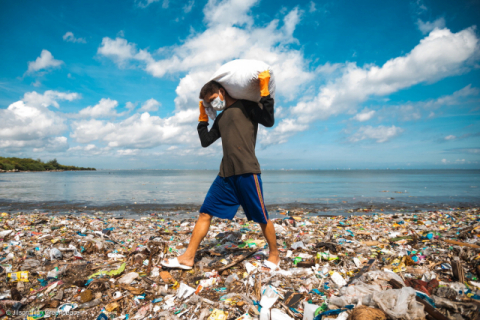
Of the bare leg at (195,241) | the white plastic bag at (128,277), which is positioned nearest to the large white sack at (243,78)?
the bare leg at (195,241)

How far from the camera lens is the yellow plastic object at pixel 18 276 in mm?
2795

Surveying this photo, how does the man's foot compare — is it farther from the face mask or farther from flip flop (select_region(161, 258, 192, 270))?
the face mask

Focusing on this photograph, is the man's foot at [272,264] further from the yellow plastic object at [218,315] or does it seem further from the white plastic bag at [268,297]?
the yellow plastic object at [218,315]

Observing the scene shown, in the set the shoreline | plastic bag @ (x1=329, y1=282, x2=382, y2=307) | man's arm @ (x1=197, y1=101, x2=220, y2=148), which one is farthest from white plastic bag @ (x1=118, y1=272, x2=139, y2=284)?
the shoreline

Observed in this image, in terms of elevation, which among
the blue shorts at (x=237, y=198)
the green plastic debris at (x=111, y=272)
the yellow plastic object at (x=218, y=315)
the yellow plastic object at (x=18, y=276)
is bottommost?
the yellow plastic object at (x=218, y=315)

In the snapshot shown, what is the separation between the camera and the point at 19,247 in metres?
3.83

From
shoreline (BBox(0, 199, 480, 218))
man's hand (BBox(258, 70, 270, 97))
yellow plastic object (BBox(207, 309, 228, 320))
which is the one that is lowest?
shoreline (BBox(0, 199, 480, 218))

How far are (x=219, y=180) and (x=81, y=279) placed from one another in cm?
200

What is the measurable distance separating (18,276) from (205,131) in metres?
2.78

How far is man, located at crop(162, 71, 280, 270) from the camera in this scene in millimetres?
2889

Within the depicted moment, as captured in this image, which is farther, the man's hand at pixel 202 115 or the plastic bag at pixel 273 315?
the man's hand at pixel 202 115

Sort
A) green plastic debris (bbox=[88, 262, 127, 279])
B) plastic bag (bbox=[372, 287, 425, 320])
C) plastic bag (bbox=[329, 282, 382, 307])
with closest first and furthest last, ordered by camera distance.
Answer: plastic bag (bbox=[372, 287, 425, 320]) < plastic bag (bbox=[329, 282, 382, 307]) < green plastic debris (bbox=[88, 262, 127, 279])

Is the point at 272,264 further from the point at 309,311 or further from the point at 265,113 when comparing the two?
the point at 265,113

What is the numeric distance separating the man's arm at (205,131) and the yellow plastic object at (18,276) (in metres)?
2.60
